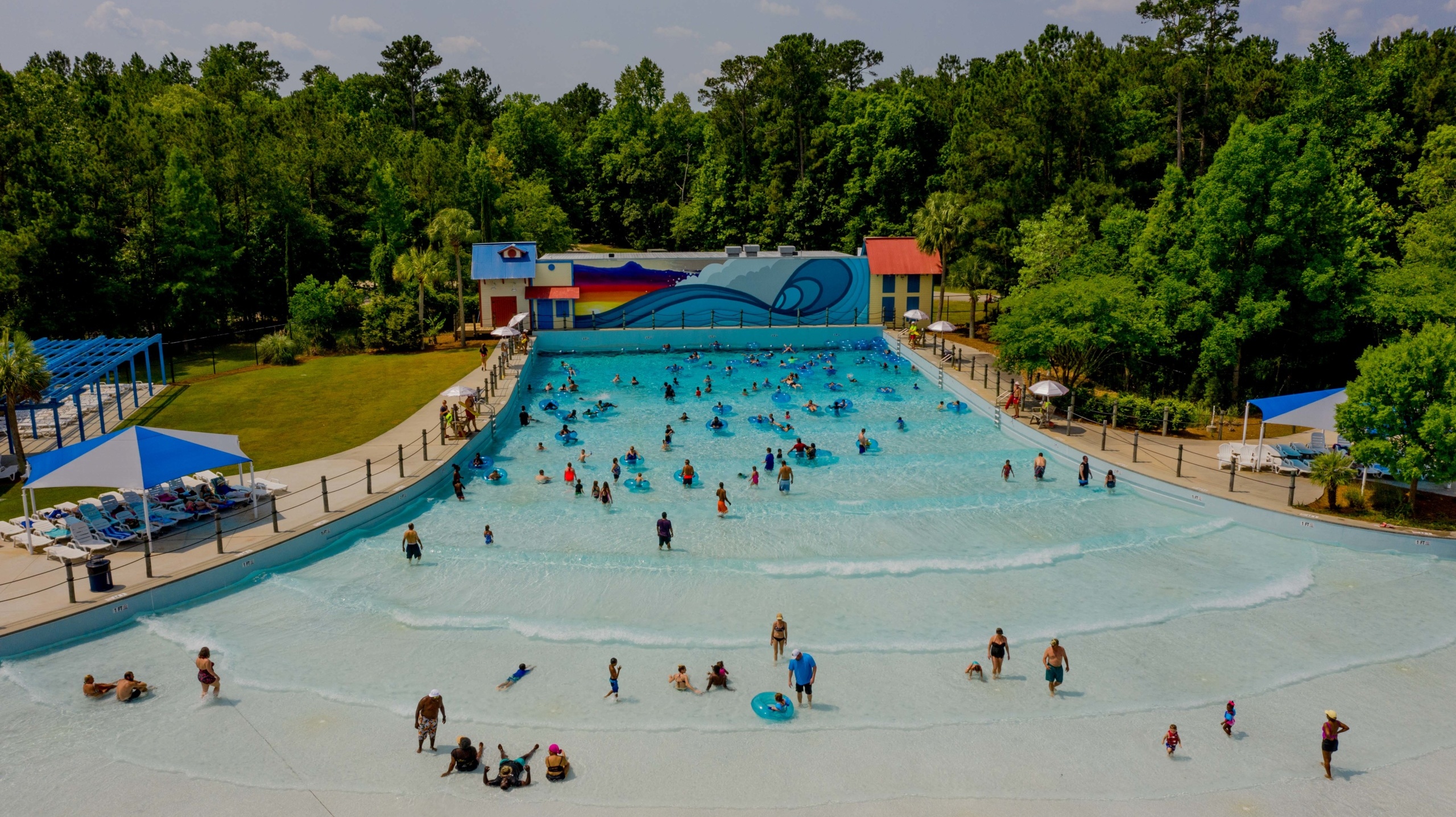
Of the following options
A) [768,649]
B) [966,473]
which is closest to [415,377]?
[966,473]

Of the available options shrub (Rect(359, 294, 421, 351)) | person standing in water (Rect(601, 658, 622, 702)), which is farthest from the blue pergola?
person standing in water (Rect(601, 658, 622, 702))

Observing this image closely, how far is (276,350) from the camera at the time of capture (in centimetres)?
4091

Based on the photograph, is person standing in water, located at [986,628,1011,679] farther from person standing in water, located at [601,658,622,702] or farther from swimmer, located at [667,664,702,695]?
person standing in water, located at [601,658,622,702]

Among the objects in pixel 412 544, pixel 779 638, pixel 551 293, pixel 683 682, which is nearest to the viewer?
pixel 683 682

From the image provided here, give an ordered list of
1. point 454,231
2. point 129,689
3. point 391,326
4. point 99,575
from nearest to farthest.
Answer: point 129,689 < point 99,575 < point 391,326 < point 454,231

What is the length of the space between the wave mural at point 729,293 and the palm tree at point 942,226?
3.99 metres

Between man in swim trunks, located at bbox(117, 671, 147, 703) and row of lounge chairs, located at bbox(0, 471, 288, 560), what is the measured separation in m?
4.58

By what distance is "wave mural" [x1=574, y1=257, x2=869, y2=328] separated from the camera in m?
51.4

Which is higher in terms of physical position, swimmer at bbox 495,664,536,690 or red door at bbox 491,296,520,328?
red door at bbox 491,296,520,328

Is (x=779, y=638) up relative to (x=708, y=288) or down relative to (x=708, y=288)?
down

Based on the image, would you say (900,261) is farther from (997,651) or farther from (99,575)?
(99,575)

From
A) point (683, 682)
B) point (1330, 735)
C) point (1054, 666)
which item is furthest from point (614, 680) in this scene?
point (1330, 735)

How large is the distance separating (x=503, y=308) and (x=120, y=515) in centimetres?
3107

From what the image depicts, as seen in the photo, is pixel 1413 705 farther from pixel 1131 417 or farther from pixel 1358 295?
pixel 1358 295
